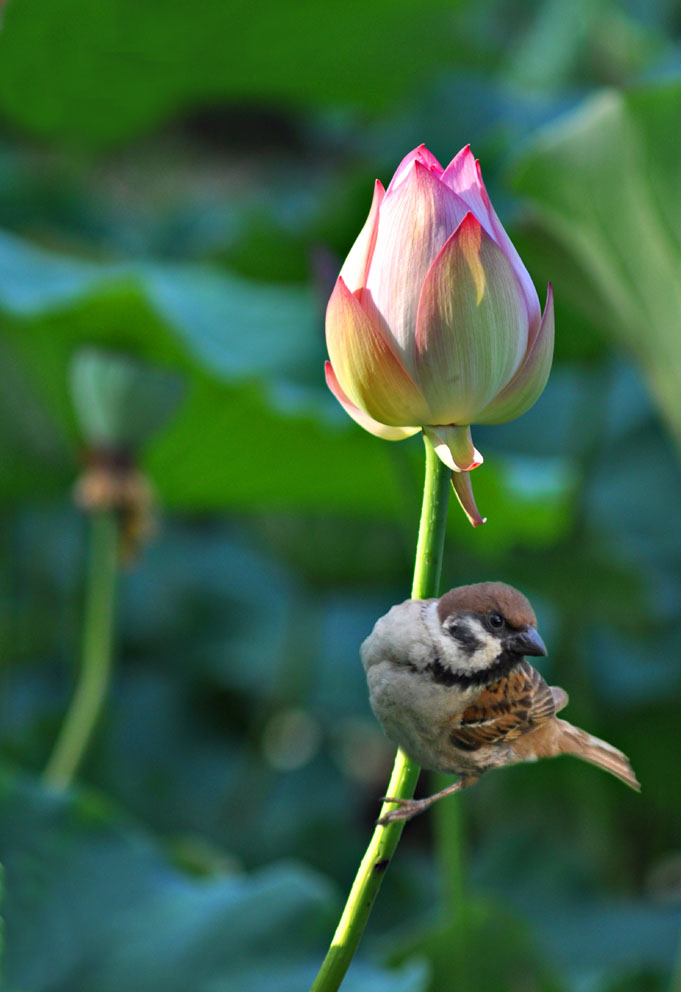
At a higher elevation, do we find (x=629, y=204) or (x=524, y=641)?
(x=629, y=204)

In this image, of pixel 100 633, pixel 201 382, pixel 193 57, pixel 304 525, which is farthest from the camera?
pixel 193 57

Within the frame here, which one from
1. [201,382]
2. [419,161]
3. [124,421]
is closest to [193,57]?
[201,382]

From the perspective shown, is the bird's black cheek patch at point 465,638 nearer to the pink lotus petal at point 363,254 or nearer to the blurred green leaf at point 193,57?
the pink lotus petal at point 363,254

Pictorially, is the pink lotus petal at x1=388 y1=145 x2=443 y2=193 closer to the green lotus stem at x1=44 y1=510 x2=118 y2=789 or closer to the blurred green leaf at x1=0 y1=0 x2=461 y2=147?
the green lotus stem at x1=44 y1=510 x2=118 y2=789

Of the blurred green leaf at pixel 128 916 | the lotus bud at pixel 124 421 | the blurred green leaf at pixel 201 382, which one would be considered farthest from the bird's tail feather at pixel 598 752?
the blurred green leaf at pixel 201 382

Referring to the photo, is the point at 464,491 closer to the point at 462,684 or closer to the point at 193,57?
the point at 462,684

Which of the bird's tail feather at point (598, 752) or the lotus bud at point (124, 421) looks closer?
the bird's tail feather at point (598, 752)

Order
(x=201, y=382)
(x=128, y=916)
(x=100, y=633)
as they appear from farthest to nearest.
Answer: (x=201, y=382), (x=100, y=633), (x=128, y=916)

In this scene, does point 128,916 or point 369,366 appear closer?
point 369,366
